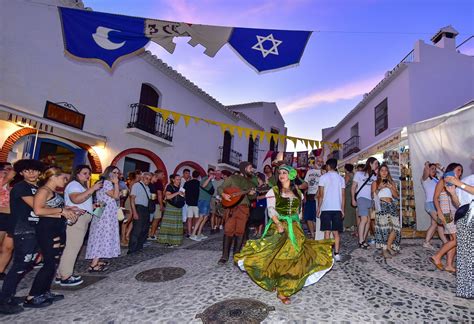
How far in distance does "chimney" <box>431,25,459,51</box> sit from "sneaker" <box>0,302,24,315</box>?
697 inches

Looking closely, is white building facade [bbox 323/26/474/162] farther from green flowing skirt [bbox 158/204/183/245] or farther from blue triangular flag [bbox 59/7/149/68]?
blue triangular flag [bbox 59/7/149/68]

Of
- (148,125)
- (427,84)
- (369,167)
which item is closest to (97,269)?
(369,167)

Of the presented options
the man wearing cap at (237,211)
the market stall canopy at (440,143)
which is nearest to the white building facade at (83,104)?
the man wearing cap at (237,211)

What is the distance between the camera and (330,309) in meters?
3.12

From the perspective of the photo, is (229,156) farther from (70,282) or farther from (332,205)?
(70,282)

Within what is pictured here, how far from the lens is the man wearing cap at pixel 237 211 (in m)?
5.03

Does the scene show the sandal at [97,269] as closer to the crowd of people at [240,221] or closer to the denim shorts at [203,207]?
the crowd of people at [240,221]

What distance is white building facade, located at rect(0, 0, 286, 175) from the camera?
7910mm

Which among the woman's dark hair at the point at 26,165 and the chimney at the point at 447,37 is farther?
the chimney at the point at 447,37

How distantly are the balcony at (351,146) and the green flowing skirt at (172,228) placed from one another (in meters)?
13.4

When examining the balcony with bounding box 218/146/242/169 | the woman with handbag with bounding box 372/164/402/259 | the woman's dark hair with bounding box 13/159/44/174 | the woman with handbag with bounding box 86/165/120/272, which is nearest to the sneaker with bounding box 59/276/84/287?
the woman with handbag with bounding box 86/165/120/272

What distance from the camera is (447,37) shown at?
13.9 m

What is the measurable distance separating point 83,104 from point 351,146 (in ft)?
50.2

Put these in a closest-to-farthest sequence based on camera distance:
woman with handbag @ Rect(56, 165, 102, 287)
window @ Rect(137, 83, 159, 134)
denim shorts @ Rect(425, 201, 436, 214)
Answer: woman with handbag @ Rect(56, 165, 102, 287) < denim shorts @ Rect(425, 201, 436, 214) < window @ Rect(137, 83, 159, 134)
